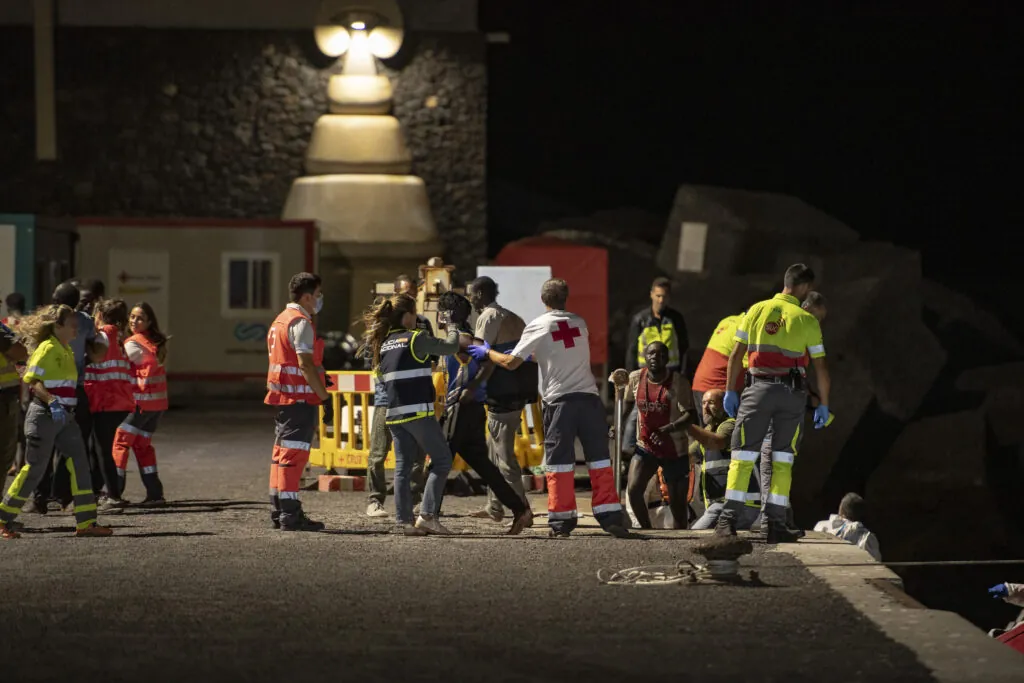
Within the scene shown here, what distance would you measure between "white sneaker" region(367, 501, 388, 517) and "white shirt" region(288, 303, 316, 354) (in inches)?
71.7

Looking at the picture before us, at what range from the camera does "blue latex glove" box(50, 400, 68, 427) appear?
1184 centimetres

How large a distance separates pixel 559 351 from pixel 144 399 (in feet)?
12.9

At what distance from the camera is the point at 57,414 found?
11.9 meters

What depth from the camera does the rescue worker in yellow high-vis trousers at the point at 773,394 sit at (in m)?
11.7

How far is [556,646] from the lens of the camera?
326 inches

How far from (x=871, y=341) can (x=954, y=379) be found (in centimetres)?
224

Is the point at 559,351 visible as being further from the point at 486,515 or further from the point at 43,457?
the point at 43,457

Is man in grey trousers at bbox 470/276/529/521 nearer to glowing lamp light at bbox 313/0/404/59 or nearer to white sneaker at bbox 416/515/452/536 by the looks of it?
white sneaker at bbox 416/515/452/536

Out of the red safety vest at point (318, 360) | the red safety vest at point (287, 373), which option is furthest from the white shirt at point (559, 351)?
the red safety vest at point (287, 373)

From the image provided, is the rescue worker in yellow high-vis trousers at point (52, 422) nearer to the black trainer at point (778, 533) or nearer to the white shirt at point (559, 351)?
the white shirt at point (559, 351)

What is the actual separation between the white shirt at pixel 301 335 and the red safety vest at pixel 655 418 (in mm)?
2859

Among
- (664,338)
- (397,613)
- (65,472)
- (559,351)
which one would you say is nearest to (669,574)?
(397,613)

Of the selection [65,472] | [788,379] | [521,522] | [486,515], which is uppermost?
[788,379]

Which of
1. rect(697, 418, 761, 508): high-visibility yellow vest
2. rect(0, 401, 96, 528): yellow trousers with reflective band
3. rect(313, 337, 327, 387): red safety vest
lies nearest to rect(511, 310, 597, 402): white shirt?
rect(313, 337, 327, 387): red safety vest
